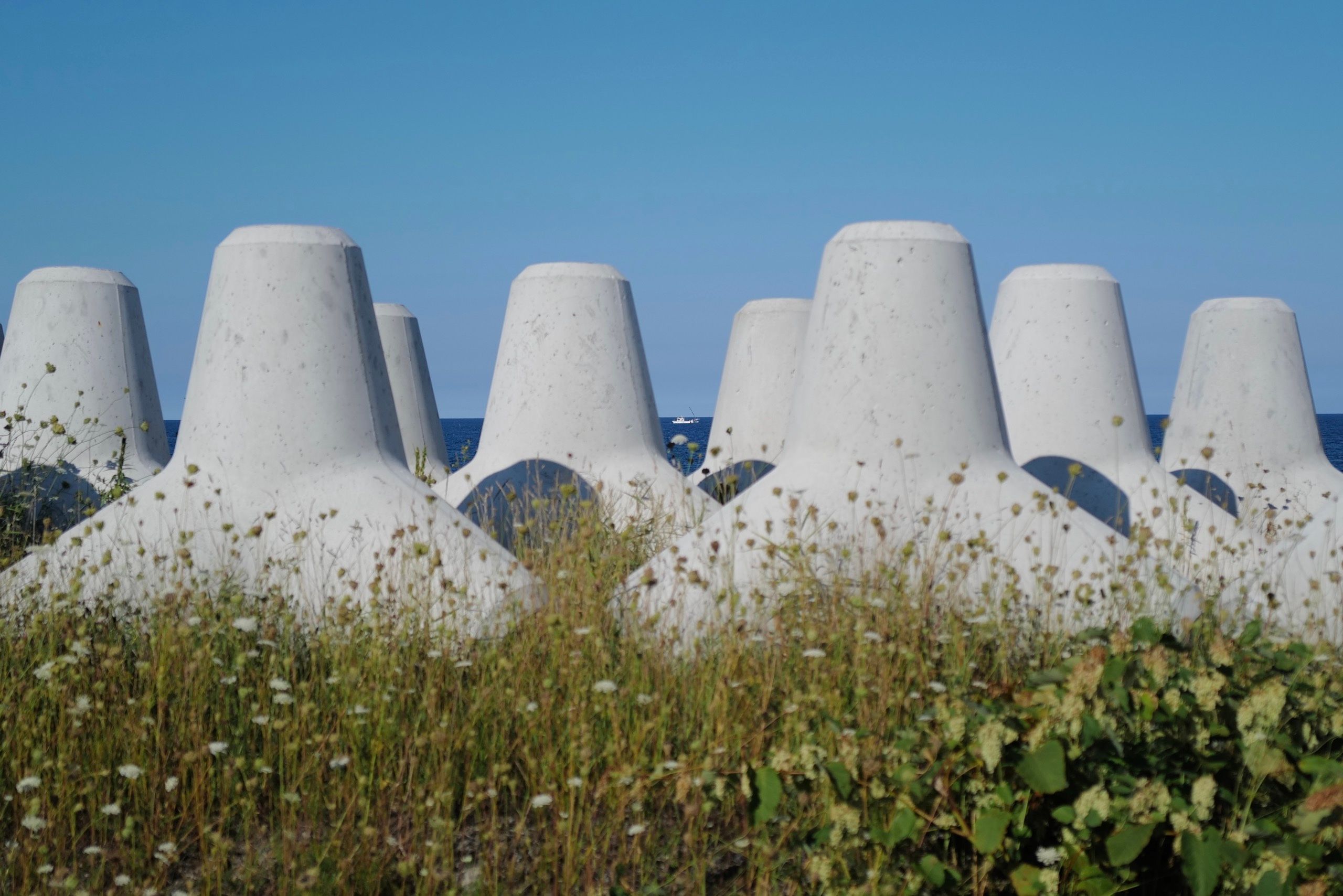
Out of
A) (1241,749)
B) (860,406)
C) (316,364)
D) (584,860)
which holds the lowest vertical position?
(584,860)

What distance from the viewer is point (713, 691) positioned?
381cm

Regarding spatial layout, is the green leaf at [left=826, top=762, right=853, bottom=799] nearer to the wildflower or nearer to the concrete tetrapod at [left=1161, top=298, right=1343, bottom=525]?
the wildflower

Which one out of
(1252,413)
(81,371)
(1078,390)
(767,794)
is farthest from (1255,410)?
(81,371)

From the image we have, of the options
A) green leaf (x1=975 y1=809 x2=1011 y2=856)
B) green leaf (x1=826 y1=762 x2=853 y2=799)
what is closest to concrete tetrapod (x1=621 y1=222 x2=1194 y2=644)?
green leaf (x1=826 y1=762 x2=853 y2=799)

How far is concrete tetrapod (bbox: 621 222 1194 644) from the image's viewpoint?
5254 mm

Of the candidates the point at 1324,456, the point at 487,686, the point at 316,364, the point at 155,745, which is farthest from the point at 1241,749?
→ the point at 1324,456

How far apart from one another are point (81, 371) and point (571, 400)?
12.7ft

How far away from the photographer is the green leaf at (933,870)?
2.63 m

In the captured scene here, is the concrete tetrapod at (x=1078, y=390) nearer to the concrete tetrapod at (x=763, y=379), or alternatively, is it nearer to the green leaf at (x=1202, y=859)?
the concrete tetrapod at (x=763, y=379)

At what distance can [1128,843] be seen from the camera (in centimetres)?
252

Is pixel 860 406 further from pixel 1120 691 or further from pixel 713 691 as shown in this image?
pixel 1120 691

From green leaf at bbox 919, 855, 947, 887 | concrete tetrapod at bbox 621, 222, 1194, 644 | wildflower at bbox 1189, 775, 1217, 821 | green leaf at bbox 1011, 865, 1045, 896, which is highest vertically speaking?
concrete tetrapod at bbox 621, 222, 1194, 644

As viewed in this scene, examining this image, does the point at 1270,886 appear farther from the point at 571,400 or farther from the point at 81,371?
the point at 81,371

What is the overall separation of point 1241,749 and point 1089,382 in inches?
227
